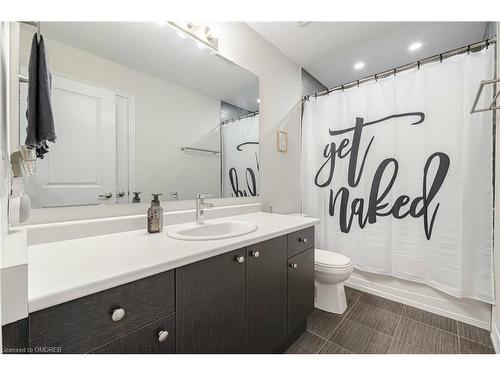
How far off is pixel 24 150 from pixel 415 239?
2.36 metres

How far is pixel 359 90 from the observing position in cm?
197

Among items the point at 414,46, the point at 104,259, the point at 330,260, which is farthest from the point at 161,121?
the point at 414,46

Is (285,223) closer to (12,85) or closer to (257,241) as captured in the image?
(257,241)

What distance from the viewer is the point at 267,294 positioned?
1.11 metres

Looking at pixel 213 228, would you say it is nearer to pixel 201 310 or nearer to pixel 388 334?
pixel 201 310

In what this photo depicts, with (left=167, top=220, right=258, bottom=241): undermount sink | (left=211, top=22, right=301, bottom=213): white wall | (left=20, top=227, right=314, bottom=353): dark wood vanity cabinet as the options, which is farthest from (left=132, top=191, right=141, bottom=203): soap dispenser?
(left=211, top=22, right=301, bottom=213): white wall

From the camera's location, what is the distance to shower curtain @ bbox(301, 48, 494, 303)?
1451mm

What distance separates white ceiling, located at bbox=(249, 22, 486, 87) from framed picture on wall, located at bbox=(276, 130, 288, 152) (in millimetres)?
818

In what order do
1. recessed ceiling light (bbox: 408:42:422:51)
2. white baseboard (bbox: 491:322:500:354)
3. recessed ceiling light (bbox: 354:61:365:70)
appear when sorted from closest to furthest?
white baseboard (bbox: 491:322:500:354), recessed ceiling light (bbox: 408:42:422:51), recessed ceiling light (bbox: 354:61:365:70)

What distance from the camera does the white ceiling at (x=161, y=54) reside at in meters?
1.02

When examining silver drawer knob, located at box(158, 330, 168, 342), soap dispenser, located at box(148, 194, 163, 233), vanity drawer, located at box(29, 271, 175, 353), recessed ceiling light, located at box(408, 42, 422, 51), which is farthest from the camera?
recessed ceiling light, located at box(408, 42, 422, 51)

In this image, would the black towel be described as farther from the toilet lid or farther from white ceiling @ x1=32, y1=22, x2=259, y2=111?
the toilet lid

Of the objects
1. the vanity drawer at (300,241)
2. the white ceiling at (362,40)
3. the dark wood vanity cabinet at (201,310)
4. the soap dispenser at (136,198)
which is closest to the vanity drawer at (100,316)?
the dark wood vanity cabinet at (201,310)
